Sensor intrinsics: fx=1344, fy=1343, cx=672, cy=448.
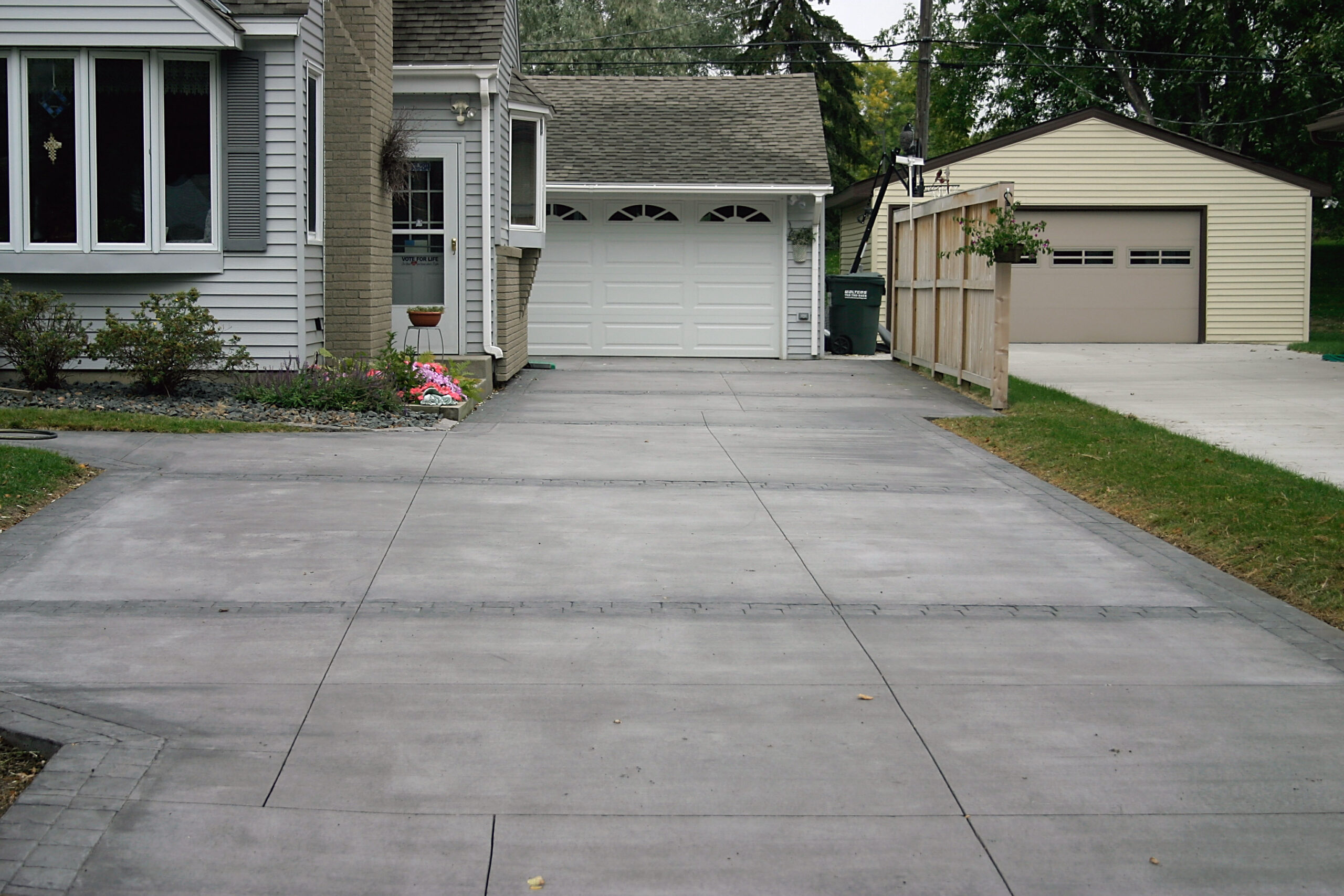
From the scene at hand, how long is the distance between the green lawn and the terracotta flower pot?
3965mm

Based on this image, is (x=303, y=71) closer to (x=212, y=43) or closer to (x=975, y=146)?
(x=212, y=43)

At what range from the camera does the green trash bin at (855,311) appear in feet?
69.0

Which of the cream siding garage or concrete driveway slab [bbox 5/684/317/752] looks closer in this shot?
concrete driveway slab [bbox 5/684/317/752]

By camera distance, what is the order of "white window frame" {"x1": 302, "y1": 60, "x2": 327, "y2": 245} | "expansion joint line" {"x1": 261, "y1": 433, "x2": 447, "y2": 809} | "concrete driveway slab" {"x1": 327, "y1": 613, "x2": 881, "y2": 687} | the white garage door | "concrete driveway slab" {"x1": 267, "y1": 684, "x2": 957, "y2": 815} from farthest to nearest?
the white garage door → "white window frame" {"x1": 302, "y1": 60, "x2": 327, "y2": 245} → "concrete driveway slab" {"x1": 327, "y1": 613, "x2": 881, "y2": 687} → "expansion joint line" {"x1": 261, "y1": 433, "x2": 447, "y2": 809} → "concrete driveway slab" {"x1": 267, "y1": 684, "x2": 957, "y2": 815}

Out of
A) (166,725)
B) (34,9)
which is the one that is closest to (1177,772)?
(166,725)

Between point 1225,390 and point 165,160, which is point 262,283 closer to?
point 165,160

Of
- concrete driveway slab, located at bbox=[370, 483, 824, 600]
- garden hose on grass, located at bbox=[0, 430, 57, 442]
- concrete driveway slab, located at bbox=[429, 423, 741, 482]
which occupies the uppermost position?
garden hose on grass, located at bbox=[0, 430, 57, 442]

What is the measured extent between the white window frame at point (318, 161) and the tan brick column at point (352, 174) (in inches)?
5.0

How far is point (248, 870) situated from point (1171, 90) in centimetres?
3743

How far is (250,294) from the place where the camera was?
1207 centimetres

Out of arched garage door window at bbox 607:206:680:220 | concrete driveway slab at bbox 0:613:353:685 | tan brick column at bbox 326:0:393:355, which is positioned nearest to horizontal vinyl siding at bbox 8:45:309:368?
tan brick column at bbox 326:0:393:355

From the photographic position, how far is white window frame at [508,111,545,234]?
16.6 metres

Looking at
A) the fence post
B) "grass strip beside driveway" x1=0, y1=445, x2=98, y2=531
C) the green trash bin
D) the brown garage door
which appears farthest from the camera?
the brown garage door

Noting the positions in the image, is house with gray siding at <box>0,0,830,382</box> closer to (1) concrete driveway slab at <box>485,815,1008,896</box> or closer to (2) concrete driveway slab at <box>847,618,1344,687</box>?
(2) concrete driveway slab at <box>847,618,1344,687</box>
